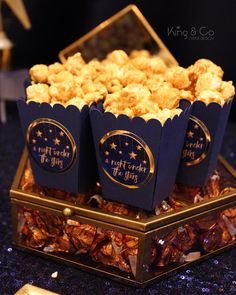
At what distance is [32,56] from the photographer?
4.85ft

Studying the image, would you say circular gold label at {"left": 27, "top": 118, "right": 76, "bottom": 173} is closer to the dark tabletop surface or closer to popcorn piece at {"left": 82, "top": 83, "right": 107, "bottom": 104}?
popcorn piece at {"left": 82, "top": 83, "right": 107, "bottom": 104}

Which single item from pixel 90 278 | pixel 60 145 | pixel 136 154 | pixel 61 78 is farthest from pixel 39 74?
pixel 90 278

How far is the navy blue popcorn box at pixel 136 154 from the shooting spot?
2.06ft

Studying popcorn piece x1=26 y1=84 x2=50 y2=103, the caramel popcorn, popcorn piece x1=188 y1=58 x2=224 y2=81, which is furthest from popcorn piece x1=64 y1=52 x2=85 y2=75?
popcorn piece x1=188 y1=58 x2=224 y2=81

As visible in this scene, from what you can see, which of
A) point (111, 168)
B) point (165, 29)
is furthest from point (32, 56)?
point (111, 168)

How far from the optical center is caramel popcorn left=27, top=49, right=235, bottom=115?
2.18ft

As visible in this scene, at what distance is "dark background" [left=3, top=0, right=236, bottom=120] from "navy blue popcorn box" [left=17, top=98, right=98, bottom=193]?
348mm

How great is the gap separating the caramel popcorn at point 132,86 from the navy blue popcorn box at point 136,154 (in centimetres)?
2

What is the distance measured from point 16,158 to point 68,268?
52cm

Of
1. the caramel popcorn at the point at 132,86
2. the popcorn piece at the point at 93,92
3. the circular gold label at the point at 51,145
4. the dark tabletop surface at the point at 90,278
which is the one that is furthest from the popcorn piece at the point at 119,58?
the dark tabletop surface at the point at 90,278

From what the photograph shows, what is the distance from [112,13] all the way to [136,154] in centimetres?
63

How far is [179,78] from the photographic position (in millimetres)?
747

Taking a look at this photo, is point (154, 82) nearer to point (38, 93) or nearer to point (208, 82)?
point (208, 82)

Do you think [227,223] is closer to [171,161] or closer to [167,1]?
[171,161]
